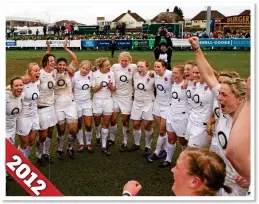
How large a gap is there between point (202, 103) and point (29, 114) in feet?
8.50

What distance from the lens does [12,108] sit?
16.2 feet

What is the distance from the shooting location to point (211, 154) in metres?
2.26

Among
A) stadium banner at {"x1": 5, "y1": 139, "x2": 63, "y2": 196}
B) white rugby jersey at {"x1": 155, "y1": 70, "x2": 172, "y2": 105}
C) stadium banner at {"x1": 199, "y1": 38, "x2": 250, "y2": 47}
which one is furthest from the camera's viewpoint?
stadium banner at {"x1": 199, "y1": 38, "x2": 250, "y2": 47}

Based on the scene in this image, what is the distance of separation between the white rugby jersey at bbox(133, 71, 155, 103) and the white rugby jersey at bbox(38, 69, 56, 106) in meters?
1.48

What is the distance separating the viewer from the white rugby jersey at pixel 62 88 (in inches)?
234

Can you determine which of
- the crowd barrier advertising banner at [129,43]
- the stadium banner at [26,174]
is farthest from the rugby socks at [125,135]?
the crowd barrier advertising banner at [129,43]

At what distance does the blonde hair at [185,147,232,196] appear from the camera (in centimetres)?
214

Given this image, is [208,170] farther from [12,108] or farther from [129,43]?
[129,43]

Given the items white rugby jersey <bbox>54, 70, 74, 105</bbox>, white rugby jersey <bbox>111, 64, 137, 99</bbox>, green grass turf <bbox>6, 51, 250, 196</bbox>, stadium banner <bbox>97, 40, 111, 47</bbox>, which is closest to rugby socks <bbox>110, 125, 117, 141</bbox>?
green grass turf <bbox>6, 51, 250, 196</bbox>

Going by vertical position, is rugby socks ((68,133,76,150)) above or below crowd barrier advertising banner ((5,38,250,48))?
below

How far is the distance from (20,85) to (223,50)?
22.5 metres

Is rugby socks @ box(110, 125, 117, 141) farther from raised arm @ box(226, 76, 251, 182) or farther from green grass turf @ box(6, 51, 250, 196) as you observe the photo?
raised arm @ box(226, 76, 251, 182)

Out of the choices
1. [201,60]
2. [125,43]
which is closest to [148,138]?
[201,60]

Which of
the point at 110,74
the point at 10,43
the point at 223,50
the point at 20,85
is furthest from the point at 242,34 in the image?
the point at 20,85
